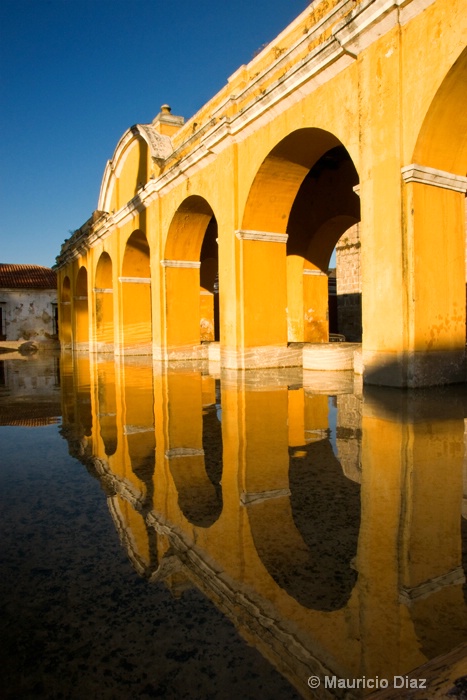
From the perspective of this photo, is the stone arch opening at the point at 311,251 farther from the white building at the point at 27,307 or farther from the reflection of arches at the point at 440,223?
the white building at the point at 27,307

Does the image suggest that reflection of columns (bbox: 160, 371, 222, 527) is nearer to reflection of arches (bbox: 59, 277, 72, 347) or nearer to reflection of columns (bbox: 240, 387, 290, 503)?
reflection of columns (bbox: 240, 387, 290, 503)

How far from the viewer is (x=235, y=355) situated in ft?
33.8

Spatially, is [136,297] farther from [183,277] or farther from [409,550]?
[409,550]

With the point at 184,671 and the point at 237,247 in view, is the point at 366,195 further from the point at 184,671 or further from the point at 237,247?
the point at 184,671

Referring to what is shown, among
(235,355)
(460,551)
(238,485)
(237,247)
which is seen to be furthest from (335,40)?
(460,551)

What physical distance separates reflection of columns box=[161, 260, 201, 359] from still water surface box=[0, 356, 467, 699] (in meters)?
9.58

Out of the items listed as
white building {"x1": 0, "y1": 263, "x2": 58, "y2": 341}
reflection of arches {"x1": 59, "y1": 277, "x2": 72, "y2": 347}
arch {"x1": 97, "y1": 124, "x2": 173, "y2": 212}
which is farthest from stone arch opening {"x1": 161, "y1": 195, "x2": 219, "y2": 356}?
white building {"x1": 0, "y1": 263, "x2": 58, "y2": 341}

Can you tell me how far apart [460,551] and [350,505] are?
0.61 m

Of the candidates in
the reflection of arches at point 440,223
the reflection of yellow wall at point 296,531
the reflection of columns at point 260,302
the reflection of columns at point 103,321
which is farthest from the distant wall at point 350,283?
the reflection of yellow wall at point 296,531

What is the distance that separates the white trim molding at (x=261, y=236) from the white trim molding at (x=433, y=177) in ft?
13.5

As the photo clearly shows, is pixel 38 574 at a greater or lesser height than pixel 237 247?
lesser

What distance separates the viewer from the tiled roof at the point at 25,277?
113 ft

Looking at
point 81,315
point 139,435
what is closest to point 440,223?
point 139,435

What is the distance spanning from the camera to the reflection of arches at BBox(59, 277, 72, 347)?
27.9 m
